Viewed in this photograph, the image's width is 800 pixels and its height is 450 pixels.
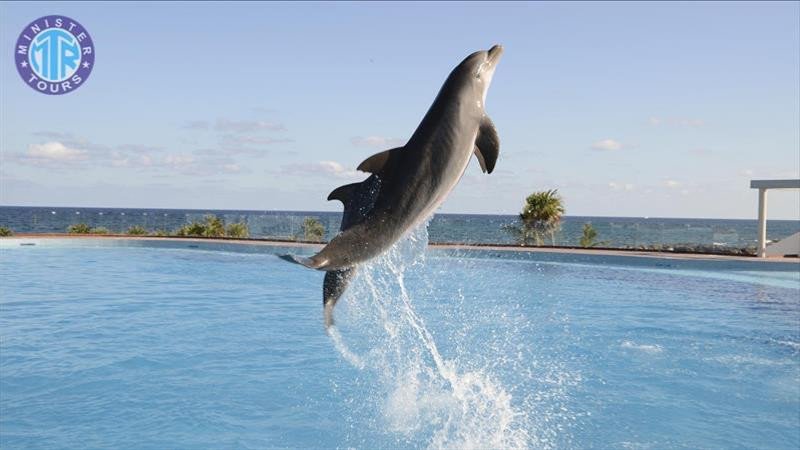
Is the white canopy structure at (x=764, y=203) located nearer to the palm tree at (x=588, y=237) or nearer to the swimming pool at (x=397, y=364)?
the swimming pool at (x=397, y=364)

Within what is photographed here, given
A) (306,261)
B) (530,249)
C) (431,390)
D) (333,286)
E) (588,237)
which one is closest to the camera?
(306,261)

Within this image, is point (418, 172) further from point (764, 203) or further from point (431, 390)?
point (764, 203)

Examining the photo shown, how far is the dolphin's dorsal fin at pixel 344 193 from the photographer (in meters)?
3.22

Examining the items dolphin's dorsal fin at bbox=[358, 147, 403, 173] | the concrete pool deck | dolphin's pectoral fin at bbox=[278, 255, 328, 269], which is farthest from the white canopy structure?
dolphin's pectoral fin at bbox=[278, 255, 328, 269]

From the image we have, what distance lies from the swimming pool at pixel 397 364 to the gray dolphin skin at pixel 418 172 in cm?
43

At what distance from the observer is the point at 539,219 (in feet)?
87.5

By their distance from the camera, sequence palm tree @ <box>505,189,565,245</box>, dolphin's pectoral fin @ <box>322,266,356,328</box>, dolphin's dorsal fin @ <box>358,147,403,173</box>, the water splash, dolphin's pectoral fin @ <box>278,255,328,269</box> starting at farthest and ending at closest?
palm tree @ <box>505,189,565,245</box>, the water splash, dolphin's pectoral fin @ <box>322,266,356,328</box>, dolphin's dorsal fin @ <box>358,147,403,173</box>, dolphin's pectoral fin @ <box>278,255,328,269</box>

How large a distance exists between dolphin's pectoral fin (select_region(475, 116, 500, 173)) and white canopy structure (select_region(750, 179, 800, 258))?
23165 millimetres

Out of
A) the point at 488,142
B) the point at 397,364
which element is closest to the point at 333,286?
the point at 488,142

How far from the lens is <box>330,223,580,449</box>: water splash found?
22.5 ft

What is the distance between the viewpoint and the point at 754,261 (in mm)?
21141

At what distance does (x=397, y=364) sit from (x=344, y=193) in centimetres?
727

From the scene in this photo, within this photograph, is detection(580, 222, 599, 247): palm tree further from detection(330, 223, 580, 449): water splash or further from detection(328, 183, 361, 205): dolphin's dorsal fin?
Result: detection(328, 183, 361, 205): dolphin's dorsal fin

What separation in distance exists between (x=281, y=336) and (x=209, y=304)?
352 centimetres
